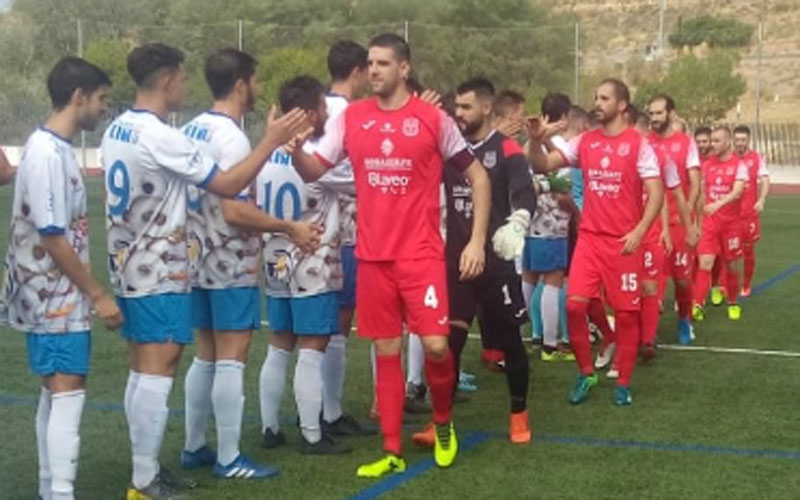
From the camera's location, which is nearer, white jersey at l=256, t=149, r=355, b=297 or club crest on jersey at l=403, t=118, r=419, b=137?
club crest on jersey at l=403, t=118, r=419, b=137

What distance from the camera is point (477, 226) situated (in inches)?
250

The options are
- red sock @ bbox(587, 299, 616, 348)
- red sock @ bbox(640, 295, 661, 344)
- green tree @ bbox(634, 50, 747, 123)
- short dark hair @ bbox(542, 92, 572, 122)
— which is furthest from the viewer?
green tree @ bbox(634, 50, 747, 123)

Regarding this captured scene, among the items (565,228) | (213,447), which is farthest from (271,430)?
(565,228)

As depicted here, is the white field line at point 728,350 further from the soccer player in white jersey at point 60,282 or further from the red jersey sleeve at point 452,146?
the soccer player in white jersey at point 60,282

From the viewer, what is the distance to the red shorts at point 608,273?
823 cm

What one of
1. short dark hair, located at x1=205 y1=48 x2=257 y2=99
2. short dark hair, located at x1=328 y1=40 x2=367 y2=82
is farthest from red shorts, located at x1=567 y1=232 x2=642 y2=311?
short dark hair, located at x1=205 y1=48 x2=257 y2=99

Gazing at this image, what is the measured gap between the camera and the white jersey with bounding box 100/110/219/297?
5656mm

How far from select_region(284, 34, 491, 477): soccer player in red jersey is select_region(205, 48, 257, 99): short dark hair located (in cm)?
49

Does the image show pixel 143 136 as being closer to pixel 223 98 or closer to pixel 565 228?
pixel 223 98

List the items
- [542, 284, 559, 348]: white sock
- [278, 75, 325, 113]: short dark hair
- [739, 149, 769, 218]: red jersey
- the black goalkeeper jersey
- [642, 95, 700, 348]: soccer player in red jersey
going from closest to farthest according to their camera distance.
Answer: [278, 75, 325, 113]: short dark hair, the black goalkeeper jersey, [542, 284, 559, 348]: white sock, [642, 95, 700, 348]: soccer player in red jersey, [739, 149, 769, 218]: red jersey

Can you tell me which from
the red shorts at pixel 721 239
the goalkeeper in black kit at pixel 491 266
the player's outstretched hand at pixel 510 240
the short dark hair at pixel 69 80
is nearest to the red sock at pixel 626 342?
the goalkeeper in black kit at pixel 491 266

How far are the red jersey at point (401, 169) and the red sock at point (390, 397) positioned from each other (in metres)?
0.56

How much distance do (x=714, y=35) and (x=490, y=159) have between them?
67.1 m

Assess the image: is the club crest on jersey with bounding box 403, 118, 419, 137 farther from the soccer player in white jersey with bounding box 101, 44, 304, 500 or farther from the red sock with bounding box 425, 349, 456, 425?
the red sock with bounding box 425, 349, 456, 425
